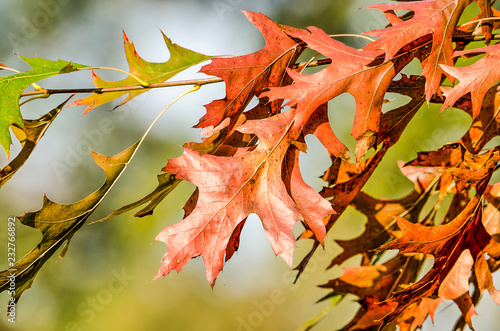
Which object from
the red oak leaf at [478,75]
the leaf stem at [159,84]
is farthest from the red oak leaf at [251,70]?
the red oak leaf at [478,75]

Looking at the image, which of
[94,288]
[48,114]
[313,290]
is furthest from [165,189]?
[94,288]

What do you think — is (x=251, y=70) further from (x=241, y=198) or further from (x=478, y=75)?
(x=478, y=75)

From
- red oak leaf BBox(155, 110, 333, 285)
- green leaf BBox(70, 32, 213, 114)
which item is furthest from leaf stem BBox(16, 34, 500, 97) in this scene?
red oak leaf BBox(155, 110, 333, 285)

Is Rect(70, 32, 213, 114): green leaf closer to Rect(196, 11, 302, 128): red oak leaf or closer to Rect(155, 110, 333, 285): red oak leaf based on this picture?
Rect(196, 11, 302, 128): red oak leaf

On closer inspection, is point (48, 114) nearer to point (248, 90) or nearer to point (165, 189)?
point (165, 189)

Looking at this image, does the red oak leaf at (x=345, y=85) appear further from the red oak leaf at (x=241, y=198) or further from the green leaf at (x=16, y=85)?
the green leaf at (x=16, y=85)
